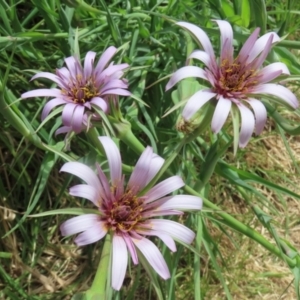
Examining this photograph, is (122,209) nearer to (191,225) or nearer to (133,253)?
(133,253)

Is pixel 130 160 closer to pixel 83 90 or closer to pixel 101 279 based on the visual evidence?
pixel 83 90

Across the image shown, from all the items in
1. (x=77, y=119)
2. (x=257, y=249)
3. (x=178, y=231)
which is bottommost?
(x=257, y=249)

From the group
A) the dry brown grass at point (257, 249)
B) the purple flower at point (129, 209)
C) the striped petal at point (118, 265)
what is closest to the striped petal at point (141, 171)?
the purple flower at point (129, 209)

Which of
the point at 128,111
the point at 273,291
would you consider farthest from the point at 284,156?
the point at 128,111

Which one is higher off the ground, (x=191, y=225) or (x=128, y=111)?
(x=128, y=111)

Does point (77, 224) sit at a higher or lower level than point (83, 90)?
lower

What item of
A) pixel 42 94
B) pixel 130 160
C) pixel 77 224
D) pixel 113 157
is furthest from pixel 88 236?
pixel 130 160

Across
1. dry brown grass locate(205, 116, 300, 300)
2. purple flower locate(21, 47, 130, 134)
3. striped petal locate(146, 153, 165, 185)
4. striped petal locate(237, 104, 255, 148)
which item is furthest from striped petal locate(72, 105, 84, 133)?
dry brown grass locate(205, 116, 300, 300)

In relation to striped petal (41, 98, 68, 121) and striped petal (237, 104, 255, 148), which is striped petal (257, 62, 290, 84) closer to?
striped petal (237, 104, 255, 148)
